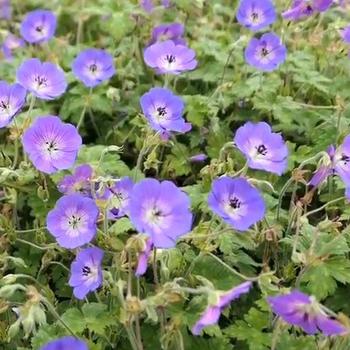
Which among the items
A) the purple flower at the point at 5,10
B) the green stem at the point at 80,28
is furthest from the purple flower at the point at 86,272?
the purple flower at the point at 5,10

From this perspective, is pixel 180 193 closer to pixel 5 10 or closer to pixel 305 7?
pixel 305 7

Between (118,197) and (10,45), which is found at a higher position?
(118,197)

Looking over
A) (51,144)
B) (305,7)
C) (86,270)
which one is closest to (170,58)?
(305,7)

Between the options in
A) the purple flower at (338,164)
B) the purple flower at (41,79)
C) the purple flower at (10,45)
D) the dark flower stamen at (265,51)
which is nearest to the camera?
the purple flower at (338,164)

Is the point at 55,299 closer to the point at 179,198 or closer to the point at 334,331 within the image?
the point at 179,198

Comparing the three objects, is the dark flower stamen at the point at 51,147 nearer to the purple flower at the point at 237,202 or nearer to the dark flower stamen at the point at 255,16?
the purple flower at the point at 237,202

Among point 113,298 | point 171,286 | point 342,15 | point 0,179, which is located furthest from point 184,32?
point 171,286
